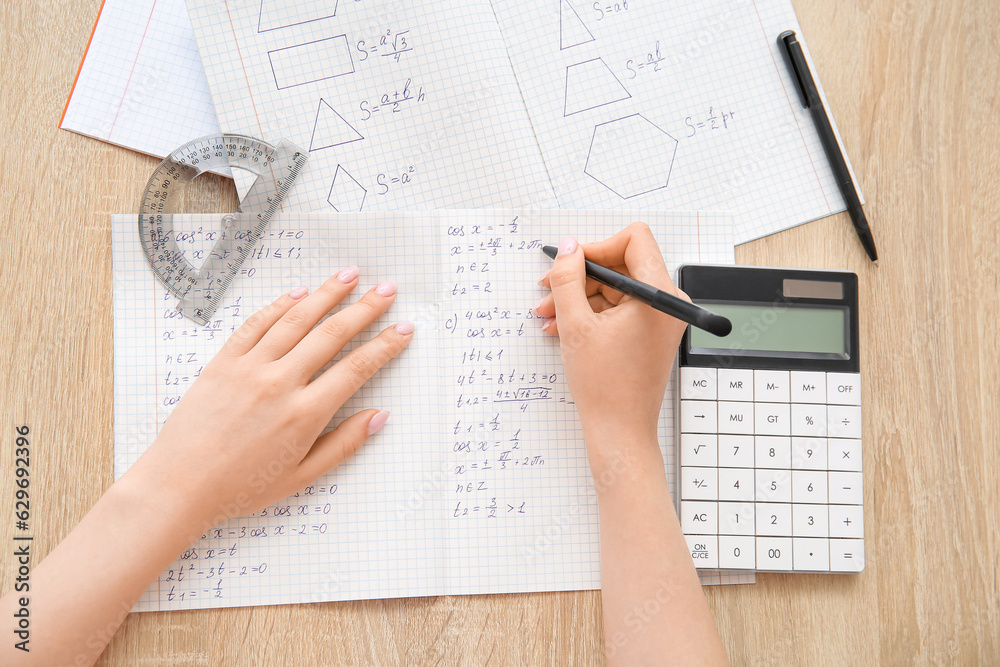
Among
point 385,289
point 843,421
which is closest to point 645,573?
point 843,421

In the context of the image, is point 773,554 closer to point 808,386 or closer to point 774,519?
point 774,519

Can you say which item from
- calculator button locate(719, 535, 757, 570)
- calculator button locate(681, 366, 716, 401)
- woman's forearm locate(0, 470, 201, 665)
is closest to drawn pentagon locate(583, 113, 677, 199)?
calculator button locate(681, 366, 716, 401)

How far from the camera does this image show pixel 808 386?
0.73 metres

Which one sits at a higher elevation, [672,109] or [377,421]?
[672,109]

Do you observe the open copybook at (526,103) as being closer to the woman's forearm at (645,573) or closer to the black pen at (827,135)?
the black pen at (827,135)

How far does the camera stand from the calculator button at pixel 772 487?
717mm

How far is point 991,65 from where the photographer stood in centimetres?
79

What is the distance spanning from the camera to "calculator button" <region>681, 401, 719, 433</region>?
72 centimetres

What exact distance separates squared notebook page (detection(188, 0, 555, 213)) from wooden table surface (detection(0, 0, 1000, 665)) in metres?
0.19

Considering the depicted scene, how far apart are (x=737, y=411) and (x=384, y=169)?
0.54 m

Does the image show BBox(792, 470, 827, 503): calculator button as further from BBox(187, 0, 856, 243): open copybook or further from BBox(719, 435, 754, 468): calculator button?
BBox(187, 0, 856, 243): open copybook

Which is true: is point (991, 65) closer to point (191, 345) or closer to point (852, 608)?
point (852, 608)

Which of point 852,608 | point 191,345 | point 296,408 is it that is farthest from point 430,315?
point 852,608

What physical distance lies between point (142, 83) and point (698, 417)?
2.69 feet
